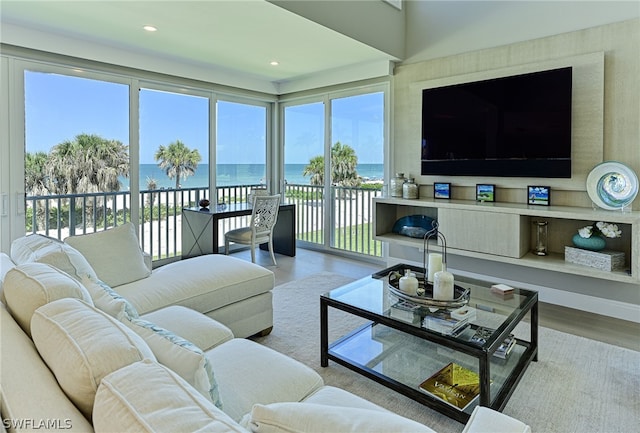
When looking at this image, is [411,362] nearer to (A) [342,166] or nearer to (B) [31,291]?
(B) [31,291]

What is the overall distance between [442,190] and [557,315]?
1.63 meters

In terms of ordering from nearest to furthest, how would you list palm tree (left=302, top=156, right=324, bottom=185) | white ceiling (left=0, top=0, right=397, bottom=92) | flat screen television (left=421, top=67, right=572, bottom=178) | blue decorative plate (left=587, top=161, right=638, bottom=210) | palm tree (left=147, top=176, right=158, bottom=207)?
1. blue decorative plate (left=587, top=161, right=638, bottom=210)
2. white ceiling (left=0, top=0, right=397, bottom=92)
3. flat screen television (left=421, top=67, right=572, bottom=178)
4. palm tree (left=147, top=176, right=158, bottom=207)
5. palm tree (left=302, top=156, right=324, bottom=185)

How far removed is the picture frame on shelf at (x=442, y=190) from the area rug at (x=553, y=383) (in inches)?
66.5

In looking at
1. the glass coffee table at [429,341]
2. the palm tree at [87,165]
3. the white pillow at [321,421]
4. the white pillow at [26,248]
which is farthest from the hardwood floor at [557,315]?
the white pillow at [321,421]

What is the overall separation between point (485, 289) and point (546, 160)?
66.5 inches

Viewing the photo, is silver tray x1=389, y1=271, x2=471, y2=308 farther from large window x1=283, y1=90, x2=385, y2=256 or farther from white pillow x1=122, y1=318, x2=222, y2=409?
large window x1=283, y1=90, x2=385, y2=256

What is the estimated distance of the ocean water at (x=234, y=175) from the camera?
475 cm

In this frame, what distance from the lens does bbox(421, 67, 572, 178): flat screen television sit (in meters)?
3.40

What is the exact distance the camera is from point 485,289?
2.53 meters

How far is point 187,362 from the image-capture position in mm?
1061

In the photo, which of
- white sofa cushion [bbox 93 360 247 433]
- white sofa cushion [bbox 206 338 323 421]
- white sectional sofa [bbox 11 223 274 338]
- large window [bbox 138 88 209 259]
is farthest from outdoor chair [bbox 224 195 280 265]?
white sofa cushion [bbox 93 360 247 433]

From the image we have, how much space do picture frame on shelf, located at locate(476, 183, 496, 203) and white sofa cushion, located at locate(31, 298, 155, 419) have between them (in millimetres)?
3670

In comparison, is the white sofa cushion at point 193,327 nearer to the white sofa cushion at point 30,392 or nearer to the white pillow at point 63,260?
the white pillow at point 63,260

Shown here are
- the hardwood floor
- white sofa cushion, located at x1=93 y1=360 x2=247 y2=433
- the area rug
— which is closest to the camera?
white sofa cushion, located at x1=93 y1=360 x2=247 y2=433
